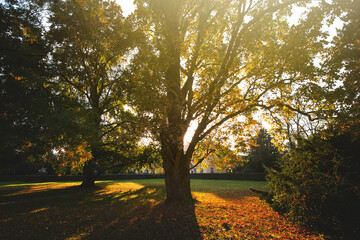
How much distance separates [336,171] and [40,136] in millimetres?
12733

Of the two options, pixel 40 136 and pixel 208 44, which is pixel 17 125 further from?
pixel 208 44

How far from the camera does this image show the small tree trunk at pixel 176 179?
11.5 m

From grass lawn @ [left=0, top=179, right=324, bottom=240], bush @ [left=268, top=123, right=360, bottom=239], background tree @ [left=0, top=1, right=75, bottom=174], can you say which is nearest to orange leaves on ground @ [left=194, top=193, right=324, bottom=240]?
grass lawn @ [left=0, top=179, right=324, bottom=240]

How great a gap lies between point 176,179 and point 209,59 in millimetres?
7191

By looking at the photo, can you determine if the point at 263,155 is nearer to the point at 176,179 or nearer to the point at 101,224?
the point at 176,179

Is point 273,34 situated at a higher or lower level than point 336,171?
higher

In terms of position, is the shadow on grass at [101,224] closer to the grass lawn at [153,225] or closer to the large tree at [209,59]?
the grass lawn at [153,225]

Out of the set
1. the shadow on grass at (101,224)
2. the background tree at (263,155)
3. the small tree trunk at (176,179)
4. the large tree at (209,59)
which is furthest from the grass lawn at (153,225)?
the background tree at (263,155)

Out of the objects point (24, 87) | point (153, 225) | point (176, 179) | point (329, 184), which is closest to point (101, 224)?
point (153, 225)

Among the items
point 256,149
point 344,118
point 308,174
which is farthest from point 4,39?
point 256,149

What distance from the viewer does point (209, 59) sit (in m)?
11.8

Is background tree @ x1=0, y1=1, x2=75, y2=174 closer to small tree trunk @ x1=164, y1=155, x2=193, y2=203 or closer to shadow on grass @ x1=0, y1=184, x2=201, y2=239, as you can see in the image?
shadow on grass @ x1=0, y1=184, x2=201, y2=239

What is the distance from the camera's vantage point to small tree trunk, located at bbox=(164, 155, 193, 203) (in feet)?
37.8

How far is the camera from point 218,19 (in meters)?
10.5
